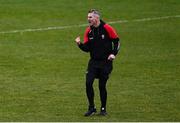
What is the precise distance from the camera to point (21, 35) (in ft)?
92.3

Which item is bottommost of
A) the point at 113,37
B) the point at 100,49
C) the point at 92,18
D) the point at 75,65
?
the point at 75,65

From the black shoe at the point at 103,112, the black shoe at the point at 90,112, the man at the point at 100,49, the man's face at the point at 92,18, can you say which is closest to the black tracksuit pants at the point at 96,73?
the man at the point at 100,49

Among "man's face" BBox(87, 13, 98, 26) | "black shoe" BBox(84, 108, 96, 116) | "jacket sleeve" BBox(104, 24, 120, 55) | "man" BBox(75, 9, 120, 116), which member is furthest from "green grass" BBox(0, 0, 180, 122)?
"man's face" BBox(87, 13, 98, 26)

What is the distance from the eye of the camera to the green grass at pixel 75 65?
650 inches

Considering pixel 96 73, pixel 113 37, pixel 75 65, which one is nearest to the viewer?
pixel 113 37

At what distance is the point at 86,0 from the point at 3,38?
11.8 meters

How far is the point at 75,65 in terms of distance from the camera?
22609 millimetres

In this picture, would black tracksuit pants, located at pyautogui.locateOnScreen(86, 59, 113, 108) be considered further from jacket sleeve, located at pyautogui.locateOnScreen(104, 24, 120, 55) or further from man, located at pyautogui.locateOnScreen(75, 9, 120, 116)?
jacket sleeve, located at pyautogui.locateOnScreen(104, 24, 120, 55)

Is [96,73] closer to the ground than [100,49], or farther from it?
closer to the ground

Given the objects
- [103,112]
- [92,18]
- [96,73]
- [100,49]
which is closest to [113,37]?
[100,49]

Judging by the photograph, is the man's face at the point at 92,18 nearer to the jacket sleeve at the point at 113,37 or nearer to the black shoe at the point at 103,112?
the jacket sleeve at the point at 113,37

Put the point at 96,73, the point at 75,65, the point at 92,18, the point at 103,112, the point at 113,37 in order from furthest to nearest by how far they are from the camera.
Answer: the point at 75,65
the point at 103,112
the point at 96,73
the point at 113,37
the point at 92,18

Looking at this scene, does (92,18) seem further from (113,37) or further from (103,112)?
(103,112)

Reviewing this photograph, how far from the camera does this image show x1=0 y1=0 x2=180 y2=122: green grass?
1650cm
